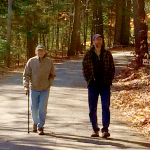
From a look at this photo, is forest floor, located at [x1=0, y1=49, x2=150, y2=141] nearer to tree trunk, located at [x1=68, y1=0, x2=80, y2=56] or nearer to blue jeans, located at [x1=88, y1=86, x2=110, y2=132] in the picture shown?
blue jeans, located at [x1=88, y1=86, x2=110, y2=132]

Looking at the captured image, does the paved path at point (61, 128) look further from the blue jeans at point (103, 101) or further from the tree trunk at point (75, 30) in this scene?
the tree trunk at point (75, 30)

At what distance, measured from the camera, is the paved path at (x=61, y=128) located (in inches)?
286

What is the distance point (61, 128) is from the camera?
9.02 meters

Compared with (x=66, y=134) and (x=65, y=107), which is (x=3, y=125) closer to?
(x=66, y=134)

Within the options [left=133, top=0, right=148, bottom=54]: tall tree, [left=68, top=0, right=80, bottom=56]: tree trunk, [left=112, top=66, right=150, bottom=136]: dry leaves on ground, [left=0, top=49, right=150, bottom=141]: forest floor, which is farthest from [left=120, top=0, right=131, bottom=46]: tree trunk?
[left=133, top=0, right=148, bottom=54]: tall tree

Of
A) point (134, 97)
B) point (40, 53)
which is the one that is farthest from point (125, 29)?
point (40, 53)

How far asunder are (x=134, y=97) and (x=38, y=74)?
6.16 meters

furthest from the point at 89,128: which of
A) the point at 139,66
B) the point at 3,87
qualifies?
the point at 139,66

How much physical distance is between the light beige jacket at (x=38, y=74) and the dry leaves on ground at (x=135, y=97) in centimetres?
264

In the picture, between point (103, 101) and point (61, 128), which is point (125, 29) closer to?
point (61, 128)

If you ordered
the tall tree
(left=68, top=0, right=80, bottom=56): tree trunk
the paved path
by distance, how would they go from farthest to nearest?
(left=68, top=0, right=80, bottom=56): tree trunk < the tall tree < the paved path

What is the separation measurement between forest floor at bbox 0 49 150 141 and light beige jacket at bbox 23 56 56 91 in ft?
8.57

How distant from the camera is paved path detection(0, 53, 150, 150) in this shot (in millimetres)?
7273

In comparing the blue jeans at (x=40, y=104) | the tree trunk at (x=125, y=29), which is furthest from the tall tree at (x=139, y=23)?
the tree trunk at (x=125, y=29)
